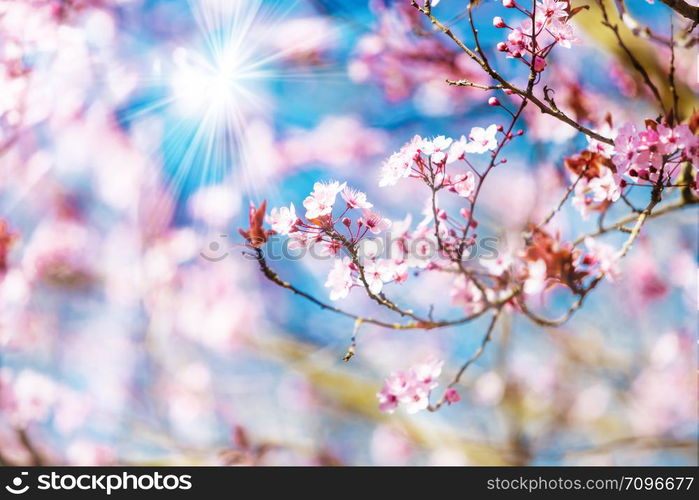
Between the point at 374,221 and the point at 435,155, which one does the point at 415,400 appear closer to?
the point at 374,221

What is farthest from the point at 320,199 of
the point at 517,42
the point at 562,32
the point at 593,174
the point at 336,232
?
the point at 593,174

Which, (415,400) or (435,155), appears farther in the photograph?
(415,400)

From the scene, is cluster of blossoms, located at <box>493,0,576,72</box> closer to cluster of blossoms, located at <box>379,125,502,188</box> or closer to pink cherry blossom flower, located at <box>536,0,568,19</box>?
pink cherry blossom flower, located at <box>536,0,568,19</box>

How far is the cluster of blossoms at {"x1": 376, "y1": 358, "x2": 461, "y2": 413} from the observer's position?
1.69 meters

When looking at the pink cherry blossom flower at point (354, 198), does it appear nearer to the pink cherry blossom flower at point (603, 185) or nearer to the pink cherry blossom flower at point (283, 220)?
the pink cherry blossom flower at point (283, 220)

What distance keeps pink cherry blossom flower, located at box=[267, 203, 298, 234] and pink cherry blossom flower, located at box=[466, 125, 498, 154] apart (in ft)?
2.05

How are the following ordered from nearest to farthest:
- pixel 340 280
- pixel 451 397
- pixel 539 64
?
pixel 539 64
pixel 340 280
pixel 451 397

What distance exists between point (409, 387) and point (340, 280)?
1.52 ft

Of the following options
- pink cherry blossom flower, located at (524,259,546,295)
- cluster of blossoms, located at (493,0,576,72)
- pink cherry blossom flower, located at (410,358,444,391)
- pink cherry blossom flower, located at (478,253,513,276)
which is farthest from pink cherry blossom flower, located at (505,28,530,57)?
pink cherry blossom flower, located at (410,358,444,391)

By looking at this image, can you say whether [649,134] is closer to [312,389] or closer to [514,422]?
[514,422]

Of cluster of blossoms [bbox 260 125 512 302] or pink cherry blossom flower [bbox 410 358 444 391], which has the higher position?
cluster of blossoms [bbox 260 125 512 302]

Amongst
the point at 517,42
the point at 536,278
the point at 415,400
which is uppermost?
the point at 517,42

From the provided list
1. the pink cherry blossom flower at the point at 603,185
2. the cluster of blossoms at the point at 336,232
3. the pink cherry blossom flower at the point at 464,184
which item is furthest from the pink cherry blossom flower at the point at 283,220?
the pink cherry blossom flower at the point at 603,185

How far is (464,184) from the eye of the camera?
5.49 ft
